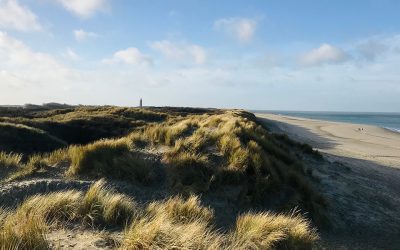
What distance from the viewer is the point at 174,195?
28.6ft

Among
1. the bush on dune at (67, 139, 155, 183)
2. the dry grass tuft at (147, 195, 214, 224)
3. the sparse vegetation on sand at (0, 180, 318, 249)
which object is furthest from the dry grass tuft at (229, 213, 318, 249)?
the bush on dune at (67, 139, 155, 183)

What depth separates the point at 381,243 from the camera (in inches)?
358

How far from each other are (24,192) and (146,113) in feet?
93.6

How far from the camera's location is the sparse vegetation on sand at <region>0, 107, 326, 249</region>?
4.93 meters

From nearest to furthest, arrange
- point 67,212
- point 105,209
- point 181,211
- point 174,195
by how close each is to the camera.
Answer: point 67,212, point 105,209, point 181,211, point 174,195

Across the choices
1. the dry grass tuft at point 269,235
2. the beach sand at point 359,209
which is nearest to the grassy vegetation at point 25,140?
the beach sand at point 359,209

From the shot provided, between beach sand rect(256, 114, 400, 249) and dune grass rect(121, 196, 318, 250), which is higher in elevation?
dune grass rect(121, 196, 318, 250)

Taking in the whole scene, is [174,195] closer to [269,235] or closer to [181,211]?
[181,211]

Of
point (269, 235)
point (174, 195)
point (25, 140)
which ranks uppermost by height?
point (269, 235)

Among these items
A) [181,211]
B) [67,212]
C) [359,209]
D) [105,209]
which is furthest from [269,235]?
[359,209]

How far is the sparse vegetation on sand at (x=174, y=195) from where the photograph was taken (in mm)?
4930

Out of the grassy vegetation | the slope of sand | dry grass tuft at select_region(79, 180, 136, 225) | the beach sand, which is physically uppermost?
dry grass tuft at select_region(79, 180, 136, 225)

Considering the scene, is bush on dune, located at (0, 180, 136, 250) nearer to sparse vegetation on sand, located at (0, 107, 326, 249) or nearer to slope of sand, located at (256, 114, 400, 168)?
sparse vegetation on sand, located at (0, 107, 326, 249)

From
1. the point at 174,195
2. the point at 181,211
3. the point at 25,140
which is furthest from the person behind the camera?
the point at 25,140
